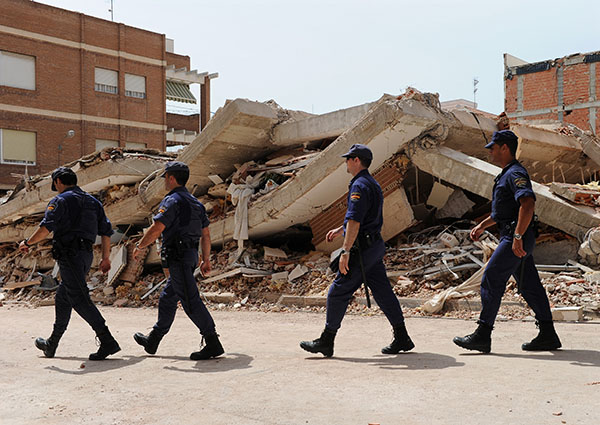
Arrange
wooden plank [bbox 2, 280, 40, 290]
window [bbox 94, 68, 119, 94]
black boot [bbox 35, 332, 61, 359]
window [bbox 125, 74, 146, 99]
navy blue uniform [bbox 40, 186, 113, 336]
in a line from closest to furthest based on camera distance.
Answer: navy blue uniform [bbox 40, 186, 113, 336] → black boot [bbox 35, 332, 61, 359] → wooden plank [bbox 2, 280, 40, 290] → window [bbox 94, 68, 119, 94] → window [bbox 125, 74, 146, 99]

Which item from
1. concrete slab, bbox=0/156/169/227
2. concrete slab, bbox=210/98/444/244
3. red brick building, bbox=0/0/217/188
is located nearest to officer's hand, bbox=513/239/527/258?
concrete slab, bbox=210/98/444/244

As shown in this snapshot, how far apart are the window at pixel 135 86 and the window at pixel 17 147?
6.72 meters

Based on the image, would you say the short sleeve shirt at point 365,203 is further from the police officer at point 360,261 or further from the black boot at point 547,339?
the black boot at point 547,339

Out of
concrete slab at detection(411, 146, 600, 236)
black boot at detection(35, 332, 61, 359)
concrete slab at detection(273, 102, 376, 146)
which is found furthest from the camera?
concrete slab at detection(273, 102, 376, 146)

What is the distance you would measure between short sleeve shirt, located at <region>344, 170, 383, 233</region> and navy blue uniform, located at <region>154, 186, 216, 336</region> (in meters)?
1.45

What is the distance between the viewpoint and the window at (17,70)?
30172mm

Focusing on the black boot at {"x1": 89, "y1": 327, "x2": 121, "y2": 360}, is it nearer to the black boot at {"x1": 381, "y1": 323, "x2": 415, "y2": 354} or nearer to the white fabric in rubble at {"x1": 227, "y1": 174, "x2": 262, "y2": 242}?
the black boot at {"x1": 381, "y1": 323, "x2": 415, "y2": 354}

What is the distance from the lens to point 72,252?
5.71 m

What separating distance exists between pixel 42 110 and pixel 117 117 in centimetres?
440

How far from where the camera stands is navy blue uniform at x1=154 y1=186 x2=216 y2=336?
5301mm

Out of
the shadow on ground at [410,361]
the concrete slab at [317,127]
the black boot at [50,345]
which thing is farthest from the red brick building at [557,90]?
the black boot at [50,345]

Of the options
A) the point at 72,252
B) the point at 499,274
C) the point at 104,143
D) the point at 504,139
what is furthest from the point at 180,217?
the point at 104,143

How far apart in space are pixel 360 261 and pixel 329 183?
15.8 ft

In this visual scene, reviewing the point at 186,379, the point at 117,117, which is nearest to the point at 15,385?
the point at 186,379
